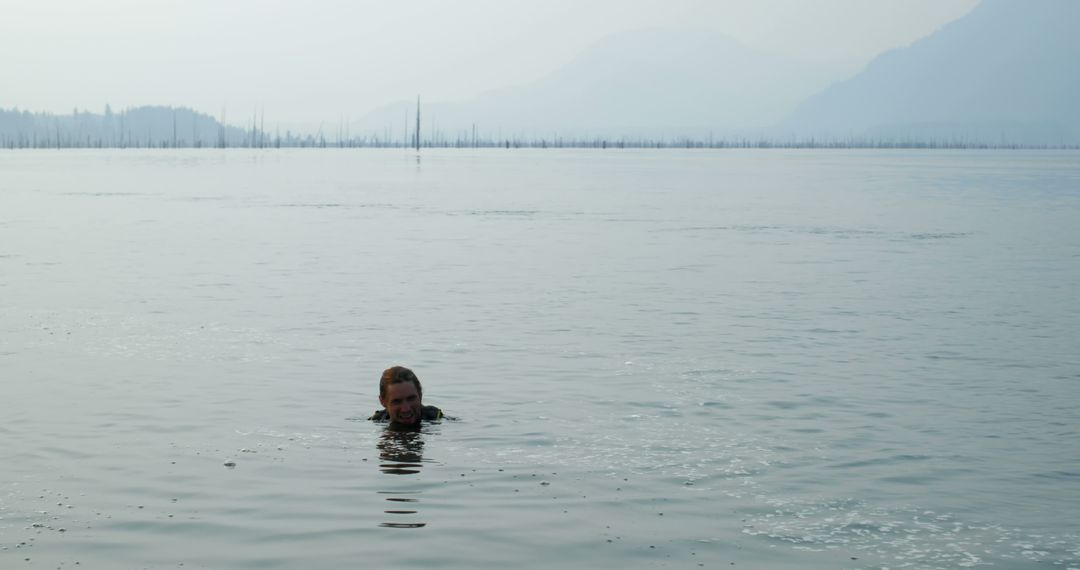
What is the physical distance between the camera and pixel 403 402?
13.7m

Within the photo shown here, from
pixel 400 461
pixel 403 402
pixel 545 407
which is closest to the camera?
pixel 400 461

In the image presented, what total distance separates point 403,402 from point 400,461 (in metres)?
1.03

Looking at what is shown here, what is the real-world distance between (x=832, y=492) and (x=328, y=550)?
4.53 metres

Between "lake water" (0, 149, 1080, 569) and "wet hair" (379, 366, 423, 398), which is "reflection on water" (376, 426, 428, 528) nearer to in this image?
"lake water" (0, 149, 1080, 569)

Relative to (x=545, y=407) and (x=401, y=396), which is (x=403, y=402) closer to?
(x=401, y=396)

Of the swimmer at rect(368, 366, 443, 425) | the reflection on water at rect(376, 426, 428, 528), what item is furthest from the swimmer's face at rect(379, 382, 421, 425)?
the reflection on water at rect(376, 426, 428, 528)

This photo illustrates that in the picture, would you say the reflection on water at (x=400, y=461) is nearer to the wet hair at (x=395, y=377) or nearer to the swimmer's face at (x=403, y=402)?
the swimmer's face at (x=403, y=402)

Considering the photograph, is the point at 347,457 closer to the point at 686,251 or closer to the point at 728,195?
the point at 686,251

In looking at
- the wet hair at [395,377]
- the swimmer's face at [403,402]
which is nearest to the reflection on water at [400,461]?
the swimmer's face at [403,402]

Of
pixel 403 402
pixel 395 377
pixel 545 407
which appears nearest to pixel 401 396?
pixel 403 402

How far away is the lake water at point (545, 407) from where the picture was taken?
33.9 ft

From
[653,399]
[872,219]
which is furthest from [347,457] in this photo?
[872,219]

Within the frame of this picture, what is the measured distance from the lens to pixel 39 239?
129 feet

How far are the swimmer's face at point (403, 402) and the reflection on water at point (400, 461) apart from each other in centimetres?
15
